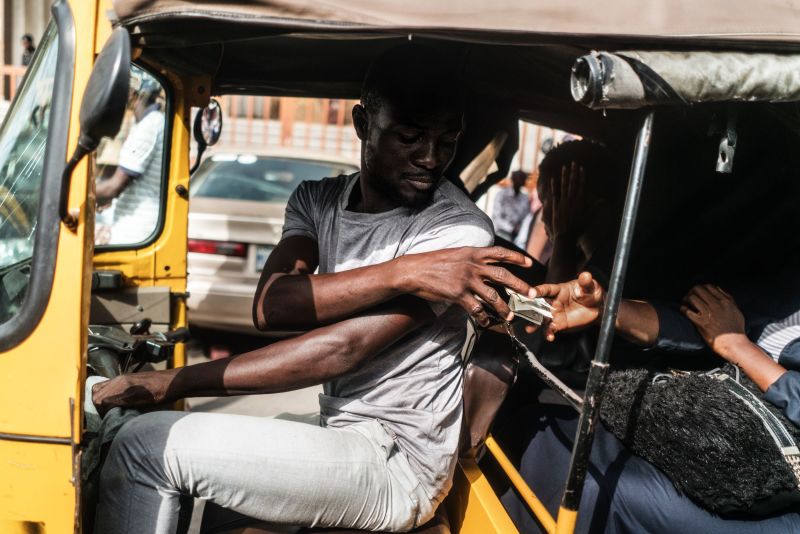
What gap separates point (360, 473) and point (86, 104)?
1.02 meters

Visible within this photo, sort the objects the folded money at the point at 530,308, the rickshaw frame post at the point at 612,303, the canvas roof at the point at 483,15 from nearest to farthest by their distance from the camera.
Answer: the canvas roof at the point at 483,15 → the rickshaw frame post at the point at 612,303 → the folded money at the point at 530,308

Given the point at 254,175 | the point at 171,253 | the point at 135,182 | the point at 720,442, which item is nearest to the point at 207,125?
the point at 135,182

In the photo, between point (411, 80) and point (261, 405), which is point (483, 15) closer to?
point (411, 80)

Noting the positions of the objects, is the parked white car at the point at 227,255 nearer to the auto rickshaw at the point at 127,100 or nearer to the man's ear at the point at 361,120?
the man's ear at the point at 361,120

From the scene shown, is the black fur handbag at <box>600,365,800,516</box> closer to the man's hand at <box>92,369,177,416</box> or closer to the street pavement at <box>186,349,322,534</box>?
the man's hand at <box>92,369,177,416</box>

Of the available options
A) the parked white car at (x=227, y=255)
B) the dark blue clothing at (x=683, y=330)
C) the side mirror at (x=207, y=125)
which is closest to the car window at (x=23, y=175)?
the side mirror at (x=207, y=125)

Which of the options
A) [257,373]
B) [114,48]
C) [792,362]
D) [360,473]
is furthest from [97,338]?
[792,362]

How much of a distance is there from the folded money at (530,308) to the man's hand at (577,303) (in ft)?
0.65

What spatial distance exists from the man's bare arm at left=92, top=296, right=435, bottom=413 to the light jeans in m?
0.09

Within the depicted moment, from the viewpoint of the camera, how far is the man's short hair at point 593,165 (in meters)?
2.95

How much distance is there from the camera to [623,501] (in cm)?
191

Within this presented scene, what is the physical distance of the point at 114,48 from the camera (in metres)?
1.25

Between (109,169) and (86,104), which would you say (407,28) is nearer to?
(86,104)

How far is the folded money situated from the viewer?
159cm
